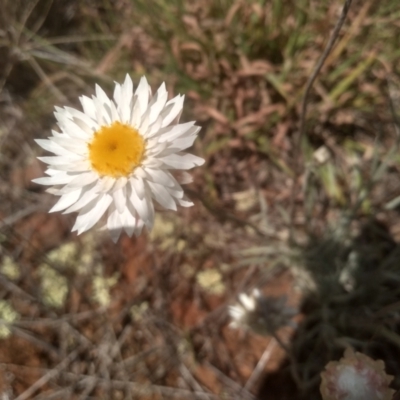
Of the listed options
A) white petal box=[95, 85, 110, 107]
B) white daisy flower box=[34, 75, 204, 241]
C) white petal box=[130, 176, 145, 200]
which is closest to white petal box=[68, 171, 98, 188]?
white daisy flower box=[34, 75, 204, 241]

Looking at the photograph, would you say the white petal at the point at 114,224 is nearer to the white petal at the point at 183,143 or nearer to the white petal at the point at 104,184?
the white petal at the point at 104,184

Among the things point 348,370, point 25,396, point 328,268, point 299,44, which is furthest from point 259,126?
point 25,396

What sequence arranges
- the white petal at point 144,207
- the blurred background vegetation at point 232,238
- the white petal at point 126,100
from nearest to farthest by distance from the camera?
the white petal at point 144,207 → the white petal at point 126,100 → the blurred background vegetation at point 232,238

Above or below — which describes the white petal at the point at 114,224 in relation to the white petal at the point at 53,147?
below

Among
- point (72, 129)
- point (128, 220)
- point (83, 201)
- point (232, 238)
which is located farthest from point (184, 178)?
point (232, 238)

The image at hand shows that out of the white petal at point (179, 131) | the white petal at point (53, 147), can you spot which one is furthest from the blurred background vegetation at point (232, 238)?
the white petal at point (179, 131)

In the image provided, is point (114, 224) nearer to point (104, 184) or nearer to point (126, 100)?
point (104, 184)

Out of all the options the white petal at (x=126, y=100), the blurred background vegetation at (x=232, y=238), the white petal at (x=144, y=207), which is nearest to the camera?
the white petal at (x=144, y=207)
